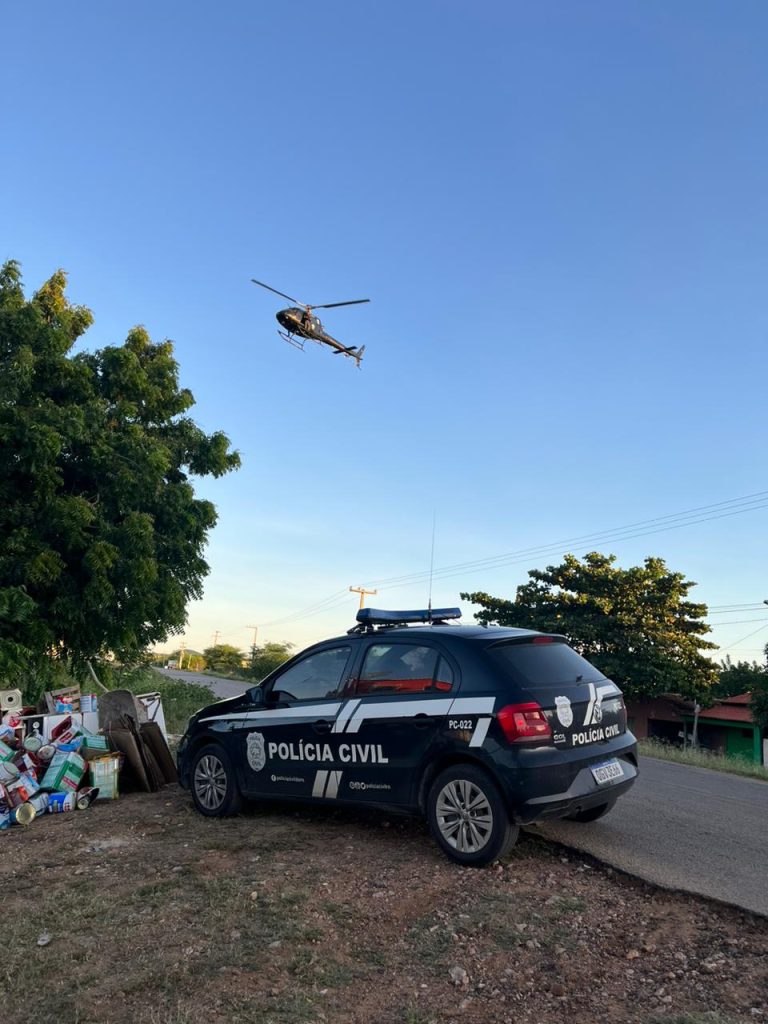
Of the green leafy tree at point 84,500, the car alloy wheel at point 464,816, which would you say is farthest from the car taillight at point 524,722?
the green leafy tree at point 84,500

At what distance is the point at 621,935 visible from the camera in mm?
4055

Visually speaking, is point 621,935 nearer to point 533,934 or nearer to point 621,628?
point 533,934

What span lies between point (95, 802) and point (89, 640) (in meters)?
5.63

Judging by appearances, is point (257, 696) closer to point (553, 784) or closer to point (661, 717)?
point (553, 784)

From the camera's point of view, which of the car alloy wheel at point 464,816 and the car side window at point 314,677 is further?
the car side window at point 314,677

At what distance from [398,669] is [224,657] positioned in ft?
296

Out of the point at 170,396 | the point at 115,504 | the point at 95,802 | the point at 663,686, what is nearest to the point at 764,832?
the point at 95,802

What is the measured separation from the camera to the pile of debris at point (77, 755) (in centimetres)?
761

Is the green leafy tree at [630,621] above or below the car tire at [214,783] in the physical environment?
above

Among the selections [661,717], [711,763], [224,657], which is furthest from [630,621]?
[224,657]

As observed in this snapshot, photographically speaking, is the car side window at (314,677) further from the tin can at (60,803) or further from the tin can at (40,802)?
the tin can at (40,802)

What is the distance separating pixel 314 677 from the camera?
253 inches

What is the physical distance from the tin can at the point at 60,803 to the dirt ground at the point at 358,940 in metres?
1.89

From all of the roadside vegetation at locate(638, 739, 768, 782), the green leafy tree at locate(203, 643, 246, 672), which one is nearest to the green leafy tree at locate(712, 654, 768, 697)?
the roadside vegetation at locate(638, 739, 768, 782)
